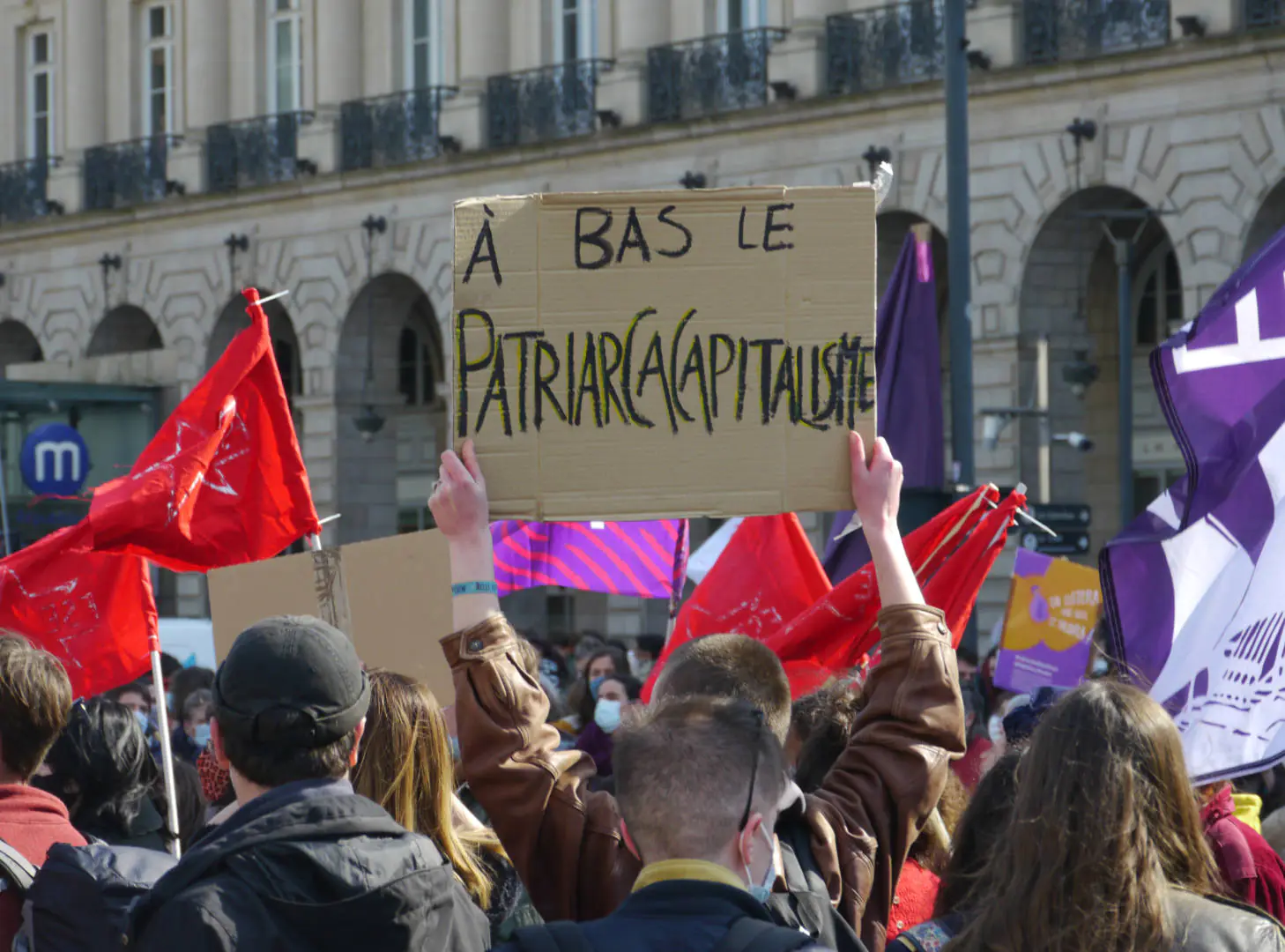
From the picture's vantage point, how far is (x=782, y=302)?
407cm

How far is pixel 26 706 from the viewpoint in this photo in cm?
409

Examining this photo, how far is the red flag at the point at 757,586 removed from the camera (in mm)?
6535

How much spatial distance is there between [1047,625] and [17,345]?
27704 millimetres

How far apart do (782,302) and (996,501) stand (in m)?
1.54

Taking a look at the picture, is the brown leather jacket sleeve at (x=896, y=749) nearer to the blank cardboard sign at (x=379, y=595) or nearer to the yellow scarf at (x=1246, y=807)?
the yellow scarf at (x=1246, y=807)

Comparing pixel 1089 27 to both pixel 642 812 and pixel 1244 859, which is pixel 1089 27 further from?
pixel 642 812

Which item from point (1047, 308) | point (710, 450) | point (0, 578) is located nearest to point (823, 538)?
point (1047, 308)

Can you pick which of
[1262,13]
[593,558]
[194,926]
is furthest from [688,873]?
[1262,13]

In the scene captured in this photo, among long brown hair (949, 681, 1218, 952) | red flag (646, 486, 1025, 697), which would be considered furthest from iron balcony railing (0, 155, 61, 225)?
long brown hair (949, 681, 1218, 952)

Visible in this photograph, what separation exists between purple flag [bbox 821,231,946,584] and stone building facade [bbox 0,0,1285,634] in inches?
415

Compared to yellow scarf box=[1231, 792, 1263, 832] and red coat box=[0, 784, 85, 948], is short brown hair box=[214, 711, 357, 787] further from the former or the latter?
yellow scarf box=[1231, 792, 1263, 832]

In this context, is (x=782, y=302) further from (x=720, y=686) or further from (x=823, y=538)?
(x=823, y=538)

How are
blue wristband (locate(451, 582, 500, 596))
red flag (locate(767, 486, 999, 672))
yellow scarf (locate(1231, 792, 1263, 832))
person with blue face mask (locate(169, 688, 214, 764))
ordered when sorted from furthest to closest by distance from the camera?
person with blue face mask (locate(169, 688, 214, 764)) → red flag (locate(767, 486, 999, 672)) → yellow scarf (locate(1231, 792, 1263, 832)) → blue wristband (locate(451, 582, 500, 596))

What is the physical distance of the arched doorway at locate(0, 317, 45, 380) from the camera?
35.4 m
